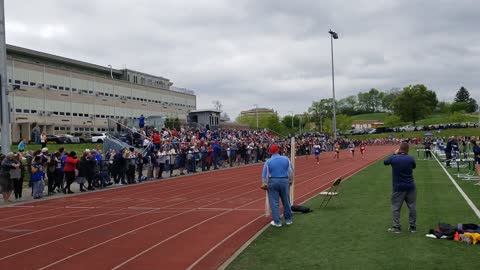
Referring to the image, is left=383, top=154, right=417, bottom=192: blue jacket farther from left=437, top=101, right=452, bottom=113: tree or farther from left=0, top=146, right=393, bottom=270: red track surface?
left=437, top=101, right=452, bottom=113: tree

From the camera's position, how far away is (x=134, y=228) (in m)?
A: 11.3

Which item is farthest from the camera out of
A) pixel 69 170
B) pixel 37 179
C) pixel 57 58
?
pixel 57 58

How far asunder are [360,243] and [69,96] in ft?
188

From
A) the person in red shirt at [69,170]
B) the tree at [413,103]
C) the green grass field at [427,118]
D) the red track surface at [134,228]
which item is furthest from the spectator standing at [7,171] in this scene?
the green grass field at [427,118]

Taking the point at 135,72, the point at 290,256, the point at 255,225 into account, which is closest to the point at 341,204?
the point at 255,225

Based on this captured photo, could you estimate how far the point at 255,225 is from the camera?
11.1 metres

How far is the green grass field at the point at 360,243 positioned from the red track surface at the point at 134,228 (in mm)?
766

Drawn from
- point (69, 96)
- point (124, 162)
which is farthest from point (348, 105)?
point (124, 162)

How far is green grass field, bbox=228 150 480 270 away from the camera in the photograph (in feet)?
23.9

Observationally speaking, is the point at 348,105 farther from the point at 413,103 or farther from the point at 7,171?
the point at 7,171

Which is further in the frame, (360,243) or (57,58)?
(57,58)

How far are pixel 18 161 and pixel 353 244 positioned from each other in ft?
44.6

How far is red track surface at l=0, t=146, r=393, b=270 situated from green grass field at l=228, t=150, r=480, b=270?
30.2 inches

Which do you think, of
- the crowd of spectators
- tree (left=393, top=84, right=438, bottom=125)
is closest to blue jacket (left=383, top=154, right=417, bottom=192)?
the crowd of spectators
